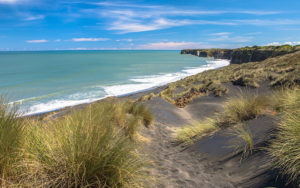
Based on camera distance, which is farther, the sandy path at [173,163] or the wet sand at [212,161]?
the sandy path at [173,163]

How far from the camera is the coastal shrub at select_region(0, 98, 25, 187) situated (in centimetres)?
272

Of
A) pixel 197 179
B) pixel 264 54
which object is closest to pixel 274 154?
pixel 197 179

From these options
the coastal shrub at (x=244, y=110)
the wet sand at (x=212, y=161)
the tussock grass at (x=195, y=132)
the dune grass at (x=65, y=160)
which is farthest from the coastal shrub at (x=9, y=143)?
the coastal shrub at (x=244, y=110)

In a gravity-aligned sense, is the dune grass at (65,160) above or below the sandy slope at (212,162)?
above

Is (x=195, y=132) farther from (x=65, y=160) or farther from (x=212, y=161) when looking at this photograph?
(x=65, y=160)

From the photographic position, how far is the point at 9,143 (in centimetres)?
289

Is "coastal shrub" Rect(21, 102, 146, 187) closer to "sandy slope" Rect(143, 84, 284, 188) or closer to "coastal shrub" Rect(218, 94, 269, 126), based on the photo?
"sandy slope" Rect(143, 84, 284, 188)

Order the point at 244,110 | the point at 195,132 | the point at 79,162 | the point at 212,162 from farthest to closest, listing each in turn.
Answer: the point at 195,132 < the point at 244,110 < the point at 212,162 < the point at 79,162

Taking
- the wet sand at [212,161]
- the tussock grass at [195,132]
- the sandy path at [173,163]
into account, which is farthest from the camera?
the tussock grass at [195,132]

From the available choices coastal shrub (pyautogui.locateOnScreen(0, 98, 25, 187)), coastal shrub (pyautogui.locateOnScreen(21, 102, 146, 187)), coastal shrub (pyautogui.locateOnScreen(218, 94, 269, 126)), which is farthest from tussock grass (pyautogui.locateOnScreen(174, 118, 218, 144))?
coastal shrub (pyautogui.locateOnScreen(0, 98, 25, 187))

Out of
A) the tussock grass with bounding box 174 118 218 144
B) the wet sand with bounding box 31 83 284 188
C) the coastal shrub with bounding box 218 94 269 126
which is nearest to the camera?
the wet sand with bounding box 31 83 284 188

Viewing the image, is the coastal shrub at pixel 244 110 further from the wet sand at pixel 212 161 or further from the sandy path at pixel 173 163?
the sandy path at pixel 173 163

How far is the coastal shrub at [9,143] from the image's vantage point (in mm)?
2721

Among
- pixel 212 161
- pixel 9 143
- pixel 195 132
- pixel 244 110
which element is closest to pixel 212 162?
pixel 212 161
